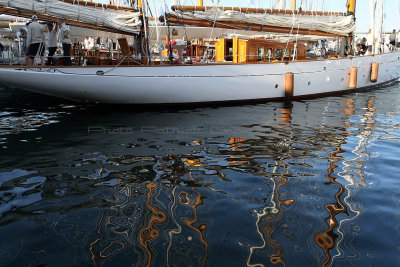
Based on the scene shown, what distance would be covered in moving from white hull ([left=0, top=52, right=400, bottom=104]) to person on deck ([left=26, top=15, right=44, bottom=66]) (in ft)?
2.99

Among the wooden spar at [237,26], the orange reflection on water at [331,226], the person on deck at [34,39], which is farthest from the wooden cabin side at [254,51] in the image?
the orange reflection on water at [331,226]

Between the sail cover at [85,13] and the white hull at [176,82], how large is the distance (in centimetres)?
201

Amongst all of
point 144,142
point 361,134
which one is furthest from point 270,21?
point 144,142

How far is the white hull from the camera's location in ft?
33.9

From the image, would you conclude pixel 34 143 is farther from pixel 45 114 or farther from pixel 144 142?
pixel 45 114

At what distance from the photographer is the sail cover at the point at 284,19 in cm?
1247

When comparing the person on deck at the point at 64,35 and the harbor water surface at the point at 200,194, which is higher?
the person on deck at the point at 64,35

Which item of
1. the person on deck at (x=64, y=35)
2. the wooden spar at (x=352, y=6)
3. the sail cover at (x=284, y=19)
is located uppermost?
the wooden spar at (x=352, y=6)

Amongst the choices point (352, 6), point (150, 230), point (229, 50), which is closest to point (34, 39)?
point (229, 50)

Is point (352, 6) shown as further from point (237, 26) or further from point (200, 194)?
point (200, 194)

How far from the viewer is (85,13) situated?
11.2m

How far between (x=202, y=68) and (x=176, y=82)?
1.04m

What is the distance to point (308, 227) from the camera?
3.75m

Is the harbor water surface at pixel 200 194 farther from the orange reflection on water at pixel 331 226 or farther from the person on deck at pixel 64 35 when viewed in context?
the person on deck at pixel 64 35
